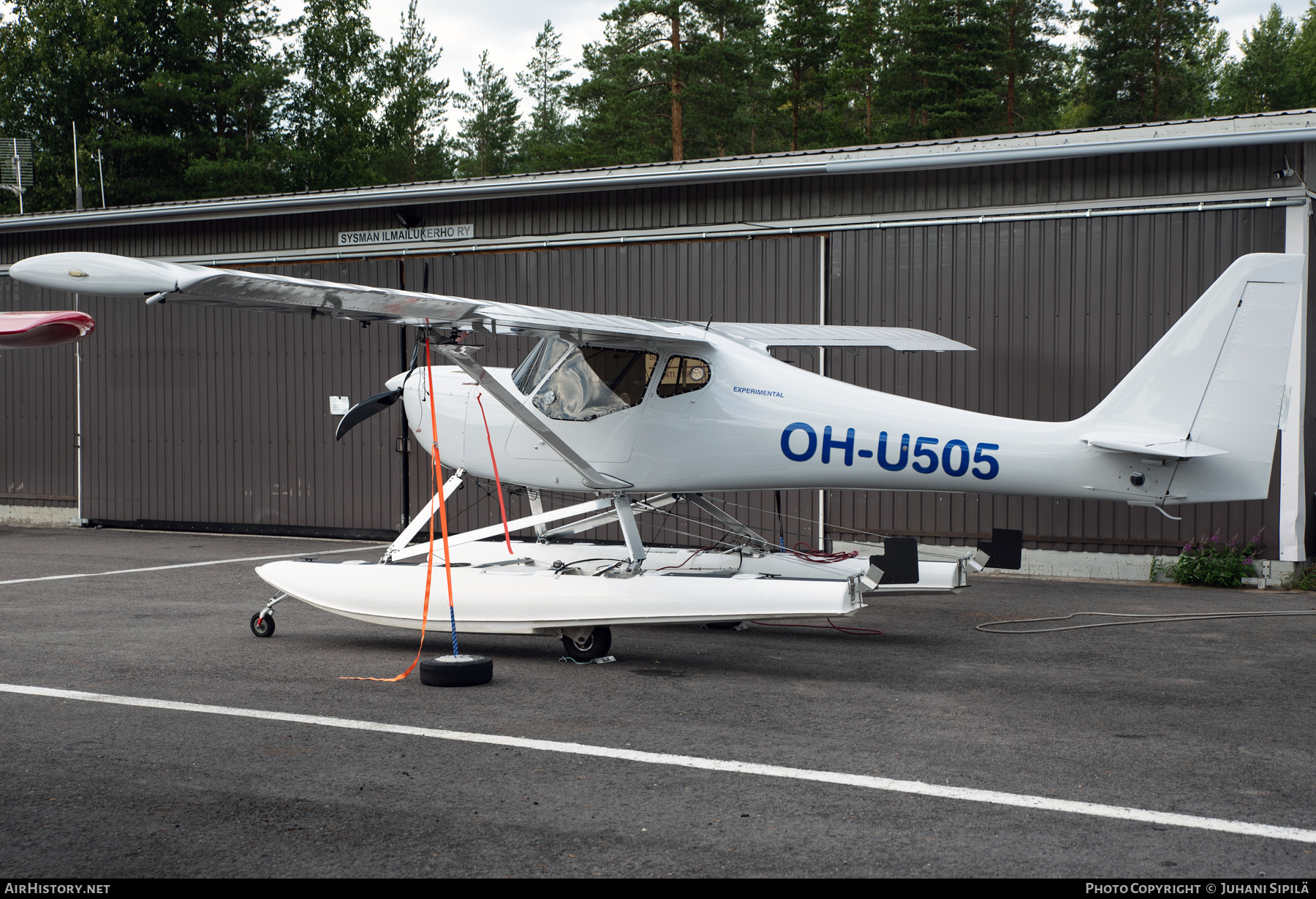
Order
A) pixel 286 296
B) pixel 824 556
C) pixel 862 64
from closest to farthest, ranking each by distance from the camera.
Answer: pixel 286 296 → pixel 824 556 → pixel 862 64

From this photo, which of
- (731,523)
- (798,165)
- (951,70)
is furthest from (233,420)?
(951,70)

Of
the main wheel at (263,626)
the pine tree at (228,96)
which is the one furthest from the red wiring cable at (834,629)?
the pine tree at (228,96)

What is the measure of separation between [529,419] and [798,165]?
567 centimetres

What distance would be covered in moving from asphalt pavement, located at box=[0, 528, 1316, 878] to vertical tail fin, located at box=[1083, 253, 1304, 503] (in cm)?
126

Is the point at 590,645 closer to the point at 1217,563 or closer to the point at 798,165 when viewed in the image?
the point at 798,165

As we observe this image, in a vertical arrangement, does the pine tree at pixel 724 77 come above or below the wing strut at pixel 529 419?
A: above

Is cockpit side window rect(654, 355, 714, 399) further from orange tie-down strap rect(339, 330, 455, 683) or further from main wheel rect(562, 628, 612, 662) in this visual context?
main wheel rect(562, 628, 612, 662)

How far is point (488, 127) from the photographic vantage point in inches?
2254

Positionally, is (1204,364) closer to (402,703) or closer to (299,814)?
(402,703)

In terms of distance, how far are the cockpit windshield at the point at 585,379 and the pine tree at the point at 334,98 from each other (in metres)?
35.5

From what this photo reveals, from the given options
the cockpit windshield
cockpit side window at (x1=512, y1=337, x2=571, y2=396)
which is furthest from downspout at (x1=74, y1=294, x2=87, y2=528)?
the cockpit windshield

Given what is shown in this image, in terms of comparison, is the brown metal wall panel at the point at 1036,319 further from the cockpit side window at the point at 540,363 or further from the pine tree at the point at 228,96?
the pine tree at the point at 228,96

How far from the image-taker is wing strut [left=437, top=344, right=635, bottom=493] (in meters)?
7.29

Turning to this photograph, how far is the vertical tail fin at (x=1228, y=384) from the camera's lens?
23.0 feet
